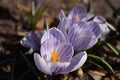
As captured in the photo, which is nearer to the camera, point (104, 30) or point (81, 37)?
point (81, 37)

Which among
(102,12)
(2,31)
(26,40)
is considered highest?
(26,40)

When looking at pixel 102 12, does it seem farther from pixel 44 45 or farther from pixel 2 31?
pixel 44 45

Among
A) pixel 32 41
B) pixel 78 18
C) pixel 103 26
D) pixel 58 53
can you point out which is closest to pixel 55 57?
pixel 58 53

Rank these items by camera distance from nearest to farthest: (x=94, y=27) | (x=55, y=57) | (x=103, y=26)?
(x=55, y=57) < (x=94, y=27) < (x=103, y=26)

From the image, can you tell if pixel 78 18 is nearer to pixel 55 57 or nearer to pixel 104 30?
pixel 104 30

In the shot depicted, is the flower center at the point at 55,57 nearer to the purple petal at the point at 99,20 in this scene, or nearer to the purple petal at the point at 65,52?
the purple petal at the point at 65,52

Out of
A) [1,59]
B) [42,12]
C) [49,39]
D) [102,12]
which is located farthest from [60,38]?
[102,12]

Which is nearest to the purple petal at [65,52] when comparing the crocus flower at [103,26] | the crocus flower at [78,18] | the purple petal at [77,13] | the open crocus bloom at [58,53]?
the open crocus bloom at [58,53]
